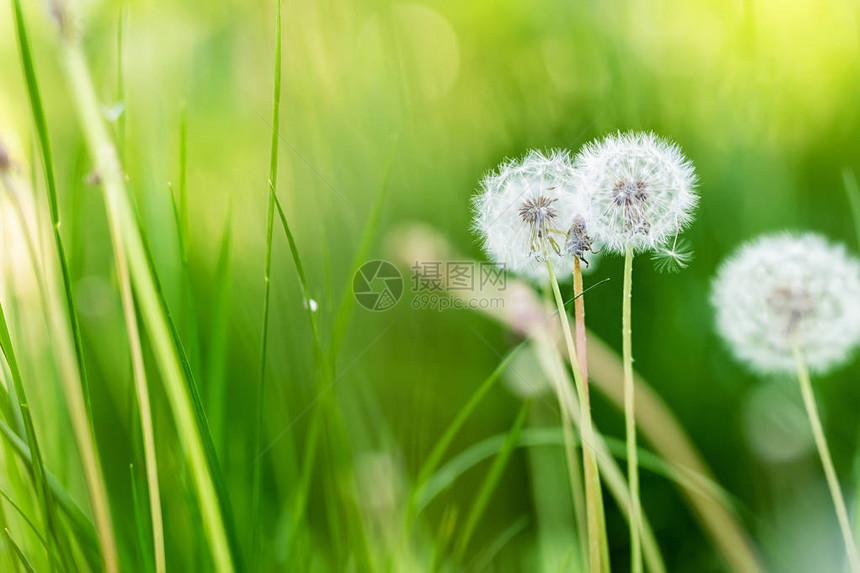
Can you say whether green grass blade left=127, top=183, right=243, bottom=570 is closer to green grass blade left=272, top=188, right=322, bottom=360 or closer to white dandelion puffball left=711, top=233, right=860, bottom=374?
green grass blade left=272, top=188, right=322, bottom=360

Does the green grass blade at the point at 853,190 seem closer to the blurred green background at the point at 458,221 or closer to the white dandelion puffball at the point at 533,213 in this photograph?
the blurred green background at the point at 458,221

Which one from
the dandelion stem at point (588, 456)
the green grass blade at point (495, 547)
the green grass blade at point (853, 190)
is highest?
the green grass blade at point (853, 190)

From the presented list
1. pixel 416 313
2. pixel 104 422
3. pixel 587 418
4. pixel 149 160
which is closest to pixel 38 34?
pixel 149 160

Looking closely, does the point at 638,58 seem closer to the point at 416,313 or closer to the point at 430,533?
the point at 416,313

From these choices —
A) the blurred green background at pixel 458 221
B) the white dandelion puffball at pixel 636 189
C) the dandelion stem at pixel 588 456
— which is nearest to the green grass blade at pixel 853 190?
the blurred green background at pixel 458 221

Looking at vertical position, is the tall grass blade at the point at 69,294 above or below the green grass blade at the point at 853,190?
below

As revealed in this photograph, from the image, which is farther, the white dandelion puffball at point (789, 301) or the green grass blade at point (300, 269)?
the white dandelion puffball at point (789, 301)
